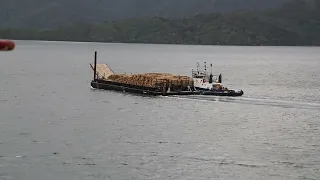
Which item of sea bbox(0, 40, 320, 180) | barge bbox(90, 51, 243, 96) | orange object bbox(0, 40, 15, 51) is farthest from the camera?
barge bbox(90, 51, 243, 96)

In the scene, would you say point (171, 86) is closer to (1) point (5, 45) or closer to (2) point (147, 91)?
(2) point (147, 91)

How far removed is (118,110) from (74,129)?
20818 millimetres

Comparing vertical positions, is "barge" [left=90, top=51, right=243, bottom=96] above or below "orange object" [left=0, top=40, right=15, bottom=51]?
below

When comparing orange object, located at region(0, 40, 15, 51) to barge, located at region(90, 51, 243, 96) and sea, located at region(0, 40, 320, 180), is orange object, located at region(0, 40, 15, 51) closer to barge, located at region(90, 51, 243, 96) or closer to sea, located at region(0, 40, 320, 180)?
sea, located at region(0, 40, 320, 180)

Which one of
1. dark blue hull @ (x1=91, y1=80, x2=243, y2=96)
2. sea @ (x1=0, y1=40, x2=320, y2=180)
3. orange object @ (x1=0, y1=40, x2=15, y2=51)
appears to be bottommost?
Answer: sea @ (x1=0, y1=40, x2=320, y2=180)

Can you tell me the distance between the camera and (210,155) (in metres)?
52.6

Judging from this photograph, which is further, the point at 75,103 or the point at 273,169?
the point at 75,103

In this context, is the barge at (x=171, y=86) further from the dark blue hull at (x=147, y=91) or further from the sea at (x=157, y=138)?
the sea at (x=157, y=138)

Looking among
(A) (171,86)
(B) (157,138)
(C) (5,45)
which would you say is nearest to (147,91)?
(A) (171,86)

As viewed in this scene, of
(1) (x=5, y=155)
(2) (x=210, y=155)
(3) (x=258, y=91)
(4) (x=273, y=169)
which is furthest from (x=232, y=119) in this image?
(3) (x=258, y=91)

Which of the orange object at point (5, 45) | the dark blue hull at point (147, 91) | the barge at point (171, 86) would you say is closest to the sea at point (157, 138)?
the dark blue hull at point (147, 91)

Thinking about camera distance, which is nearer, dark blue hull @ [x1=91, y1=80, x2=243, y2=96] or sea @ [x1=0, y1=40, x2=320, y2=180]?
sea @ [x1=0, y1=40, x2=320, y2=180]

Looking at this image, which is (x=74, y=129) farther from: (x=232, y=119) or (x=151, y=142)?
(x=232, y=119)

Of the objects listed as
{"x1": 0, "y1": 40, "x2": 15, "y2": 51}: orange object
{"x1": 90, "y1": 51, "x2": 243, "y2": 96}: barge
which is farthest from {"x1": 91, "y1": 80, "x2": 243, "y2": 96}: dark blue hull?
{"x1": 0, "y1": 40, "x2": 15, "y2": 51}: orange object
